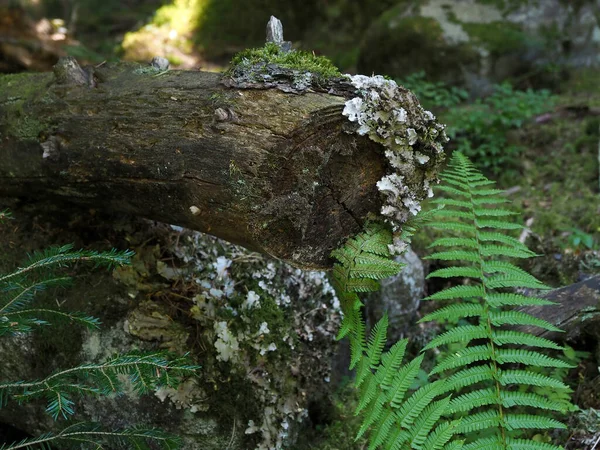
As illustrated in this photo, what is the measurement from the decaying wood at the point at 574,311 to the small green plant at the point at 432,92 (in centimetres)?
305

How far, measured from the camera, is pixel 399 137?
229 centimetres

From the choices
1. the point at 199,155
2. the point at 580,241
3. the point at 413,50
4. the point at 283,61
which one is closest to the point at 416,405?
the point at 199,155

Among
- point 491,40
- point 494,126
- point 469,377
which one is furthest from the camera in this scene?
point 491,40

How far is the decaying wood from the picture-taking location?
311cm

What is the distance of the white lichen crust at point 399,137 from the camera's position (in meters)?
2.23

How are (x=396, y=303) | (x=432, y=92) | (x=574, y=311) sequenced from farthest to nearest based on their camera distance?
(x=432, y=92), (x=396, y=303), (x=574, y=311)

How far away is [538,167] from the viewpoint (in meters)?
5.32

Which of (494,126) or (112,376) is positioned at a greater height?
(494,126)

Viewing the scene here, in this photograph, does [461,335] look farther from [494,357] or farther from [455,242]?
[455,242]

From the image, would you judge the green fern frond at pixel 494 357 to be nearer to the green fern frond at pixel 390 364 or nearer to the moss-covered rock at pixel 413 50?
the green fern frond at pixel 390 364

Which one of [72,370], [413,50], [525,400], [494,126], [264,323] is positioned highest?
[413,50]

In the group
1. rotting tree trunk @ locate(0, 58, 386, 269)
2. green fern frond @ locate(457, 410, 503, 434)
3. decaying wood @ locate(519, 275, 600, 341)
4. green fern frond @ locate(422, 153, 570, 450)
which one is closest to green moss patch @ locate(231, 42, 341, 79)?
rotting tree trunk @ locate(0, 58, 386, 269)

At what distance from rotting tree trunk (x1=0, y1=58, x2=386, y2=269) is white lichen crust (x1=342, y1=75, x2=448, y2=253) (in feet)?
0.23

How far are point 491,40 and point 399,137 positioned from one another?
4871mm
